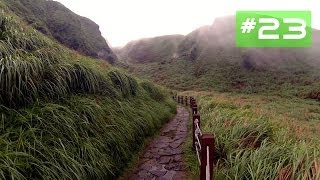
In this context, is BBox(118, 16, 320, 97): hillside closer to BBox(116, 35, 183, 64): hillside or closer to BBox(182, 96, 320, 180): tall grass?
BBox(116, 35, 183, 64): hillside

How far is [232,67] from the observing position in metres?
73.2

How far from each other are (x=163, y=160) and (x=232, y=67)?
68270 mm

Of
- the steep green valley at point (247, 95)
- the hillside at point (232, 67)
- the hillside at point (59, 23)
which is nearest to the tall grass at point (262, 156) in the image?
the steep green valley at point (247, 95)

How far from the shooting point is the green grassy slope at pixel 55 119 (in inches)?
185

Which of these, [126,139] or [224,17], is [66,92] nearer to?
[126,139]

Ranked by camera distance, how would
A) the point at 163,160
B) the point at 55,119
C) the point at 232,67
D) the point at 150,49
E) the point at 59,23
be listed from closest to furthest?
the point at 55,119 < the point at 163,160 < the point at 59,23 < the point at 232,67 < the point at 150,49

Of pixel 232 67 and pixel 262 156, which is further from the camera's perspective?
pixel 232 67

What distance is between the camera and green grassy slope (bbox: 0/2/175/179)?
15.4 feet

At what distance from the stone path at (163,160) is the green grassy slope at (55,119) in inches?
16.6

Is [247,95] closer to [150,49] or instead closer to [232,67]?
[232,67]

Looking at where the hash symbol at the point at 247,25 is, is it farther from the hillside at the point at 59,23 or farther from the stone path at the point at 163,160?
the stone path at the point at 163,160

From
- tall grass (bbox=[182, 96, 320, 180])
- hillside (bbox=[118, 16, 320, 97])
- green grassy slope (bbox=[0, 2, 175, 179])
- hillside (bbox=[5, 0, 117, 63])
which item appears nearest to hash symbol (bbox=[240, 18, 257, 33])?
hillside (bbox=[118, 16, 320, 97])

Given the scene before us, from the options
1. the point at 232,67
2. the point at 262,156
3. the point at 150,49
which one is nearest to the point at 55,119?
the point at 262,156

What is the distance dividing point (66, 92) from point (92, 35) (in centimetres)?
5593
